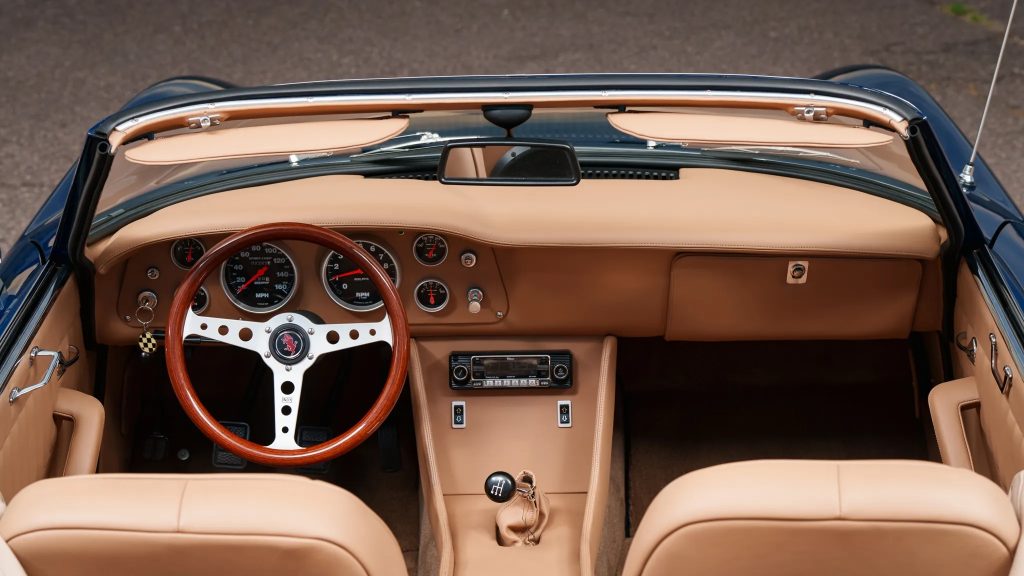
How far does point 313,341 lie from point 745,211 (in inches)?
42.6

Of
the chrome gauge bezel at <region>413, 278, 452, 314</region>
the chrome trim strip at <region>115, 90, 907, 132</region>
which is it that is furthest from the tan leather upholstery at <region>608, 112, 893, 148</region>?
the chrome gauge bezel at <region>413, 278, 452, 314</region>

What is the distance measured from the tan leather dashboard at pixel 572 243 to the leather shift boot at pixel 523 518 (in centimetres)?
47

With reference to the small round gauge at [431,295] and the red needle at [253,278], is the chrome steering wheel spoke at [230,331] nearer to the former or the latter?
the red needle at [253,278]

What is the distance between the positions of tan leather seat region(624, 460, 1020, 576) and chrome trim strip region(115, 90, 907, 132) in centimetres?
79

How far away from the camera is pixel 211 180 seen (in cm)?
272

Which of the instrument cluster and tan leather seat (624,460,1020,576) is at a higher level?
tan leather seat (624,460,1020,576)

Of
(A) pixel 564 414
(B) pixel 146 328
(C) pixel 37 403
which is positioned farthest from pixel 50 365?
(A) pixel 564 414

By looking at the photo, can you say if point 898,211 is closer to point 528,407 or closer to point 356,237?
point 528,407

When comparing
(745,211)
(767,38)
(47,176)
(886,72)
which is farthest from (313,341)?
(767,38)

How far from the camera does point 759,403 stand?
3.31 metres

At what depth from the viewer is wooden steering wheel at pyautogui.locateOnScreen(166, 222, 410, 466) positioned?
2277mm

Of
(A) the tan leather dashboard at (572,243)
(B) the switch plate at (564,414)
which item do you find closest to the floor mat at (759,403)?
(B) the switch plate at (564,414)

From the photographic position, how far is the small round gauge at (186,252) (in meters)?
2.60

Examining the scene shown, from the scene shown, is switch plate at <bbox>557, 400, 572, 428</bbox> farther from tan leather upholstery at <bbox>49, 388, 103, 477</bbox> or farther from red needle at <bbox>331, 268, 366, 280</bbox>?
tan leather upholstery at <bbox>49, 388, 103, 477</bbox>
